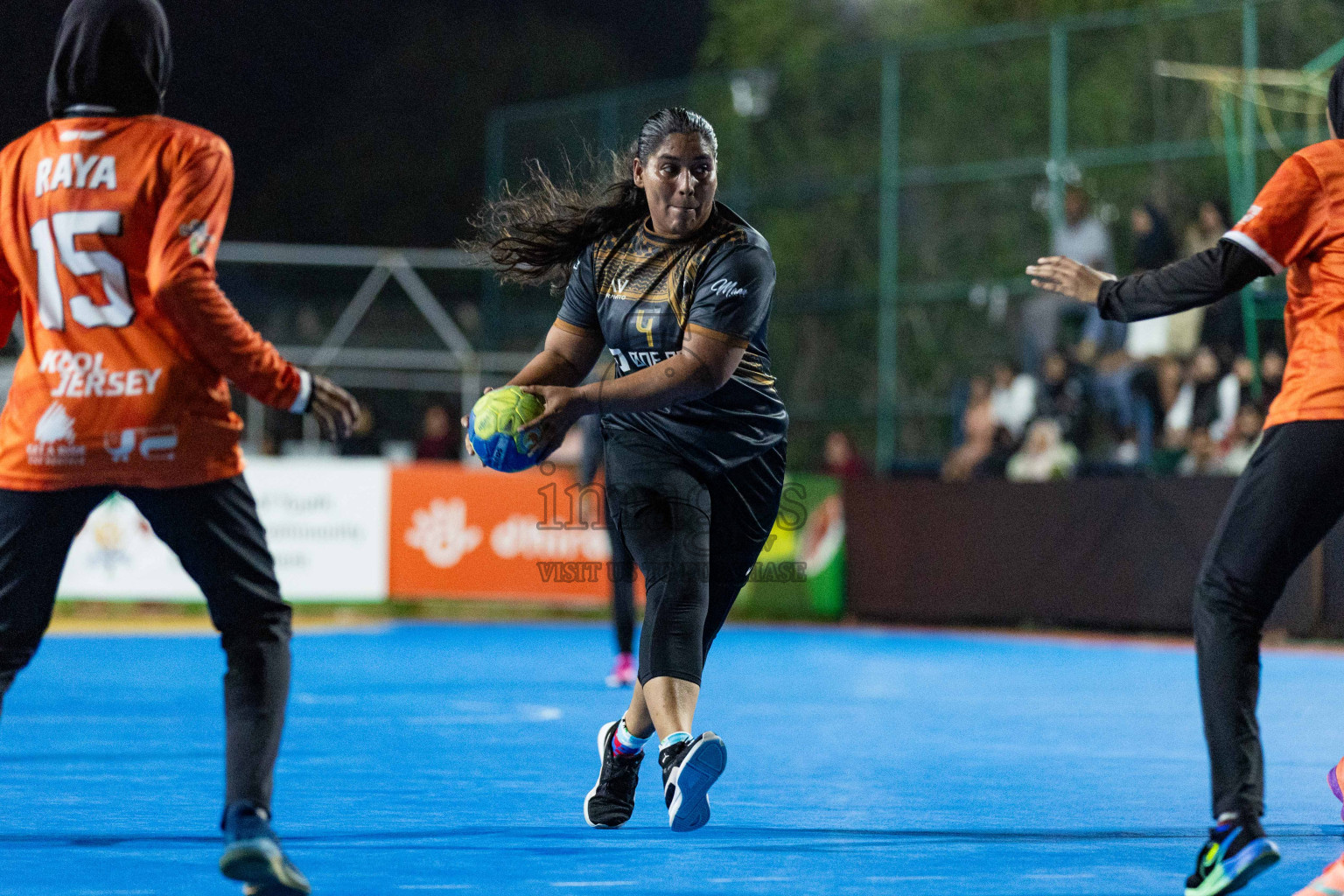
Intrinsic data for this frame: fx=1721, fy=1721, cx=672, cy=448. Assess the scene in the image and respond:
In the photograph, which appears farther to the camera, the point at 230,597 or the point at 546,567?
the point at 546,567

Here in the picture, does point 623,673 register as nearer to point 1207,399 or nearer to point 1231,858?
point 1231,858

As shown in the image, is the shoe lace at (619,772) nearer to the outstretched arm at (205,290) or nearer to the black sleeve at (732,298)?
the black sleeve at (732,298)

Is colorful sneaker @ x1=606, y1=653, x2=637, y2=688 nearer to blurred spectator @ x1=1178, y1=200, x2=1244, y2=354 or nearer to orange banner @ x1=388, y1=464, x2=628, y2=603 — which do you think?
orange banner @ x1=388, y1=464, x2=628, y2=603

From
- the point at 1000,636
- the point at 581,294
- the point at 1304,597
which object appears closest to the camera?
the point at 581,294

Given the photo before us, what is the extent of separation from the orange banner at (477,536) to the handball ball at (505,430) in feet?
43.6

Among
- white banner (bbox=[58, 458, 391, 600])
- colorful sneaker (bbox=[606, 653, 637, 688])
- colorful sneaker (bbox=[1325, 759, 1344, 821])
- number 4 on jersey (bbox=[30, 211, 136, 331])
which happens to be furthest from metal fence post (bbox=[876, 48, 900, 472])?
number 4 on jersey (bbox=[30, 211, 136, 331])

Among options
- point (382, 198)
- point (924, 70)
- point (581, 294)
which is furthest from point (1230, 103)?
point (382, 198)

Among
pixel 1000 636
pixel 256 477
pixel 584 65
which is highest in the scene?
pixel 584 65

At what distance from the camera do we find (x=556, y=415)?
212 inches

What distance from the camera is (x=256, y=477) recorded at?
18531 millimetres

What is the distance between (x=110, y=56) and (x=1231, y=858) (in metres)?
3.61

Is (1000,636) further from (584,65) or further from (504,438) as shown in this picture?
(584,65)

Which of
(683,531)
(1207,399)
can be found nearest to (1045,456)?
(1207,399)

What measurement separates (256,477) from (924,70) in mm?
10451
